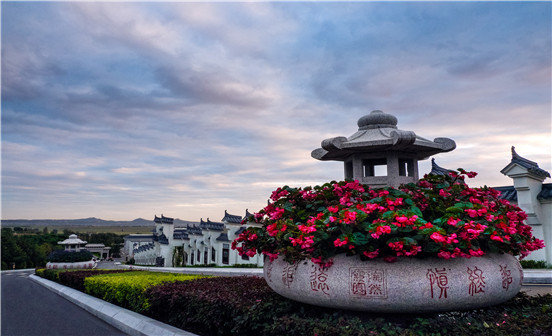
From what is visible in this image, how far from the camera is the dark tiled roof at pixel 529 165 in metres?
11.4

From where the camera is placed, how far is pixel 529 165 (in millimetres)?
11469

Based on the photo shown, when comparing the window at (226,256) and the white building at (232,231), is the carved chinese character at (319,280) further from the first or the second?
the window at (226,256)

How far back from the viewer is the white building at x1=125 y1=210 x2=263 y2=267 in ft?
64.4

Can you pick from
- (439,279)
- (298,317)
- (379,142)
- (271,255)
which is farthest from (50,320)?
(439,279)

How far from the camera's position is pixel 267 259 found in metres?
5.18

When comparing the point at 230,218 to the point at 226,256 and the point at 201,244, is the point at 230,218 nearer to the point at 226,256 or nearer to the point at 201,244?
the point at 226,256

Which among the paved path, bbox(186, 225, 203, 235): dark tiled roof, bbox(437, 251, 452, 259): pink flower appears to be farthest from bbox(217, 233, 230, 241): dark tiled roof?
bbox(437, 251, 452, 259): pink flower

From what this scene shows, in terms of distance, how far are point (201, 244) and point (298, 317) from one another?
20868 mm

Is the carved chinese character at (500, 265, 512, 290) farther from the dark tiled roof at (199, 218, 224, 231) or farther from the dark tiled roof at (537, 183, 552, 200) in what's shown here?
the dark tiled roof at (199, 218, 224, 231)

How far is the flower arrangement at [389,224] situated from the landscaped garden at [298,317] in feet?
2.34

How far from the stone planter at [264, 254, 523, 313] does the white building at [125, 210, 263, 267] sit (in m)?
13.7

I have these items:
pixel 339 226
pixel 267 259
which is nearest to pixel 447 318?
pixel 339 226

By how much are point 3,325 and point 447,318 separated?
8.72m

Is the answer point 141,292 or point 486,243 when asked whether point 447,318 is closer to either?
point 486,243
